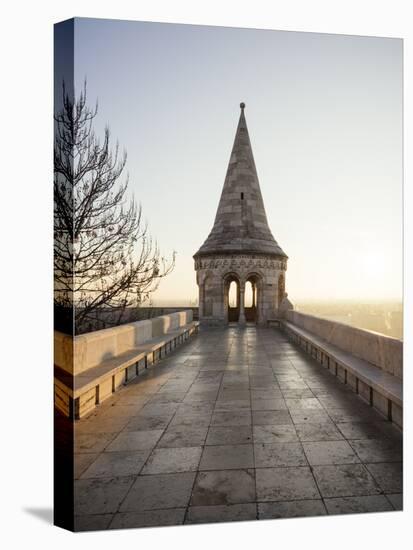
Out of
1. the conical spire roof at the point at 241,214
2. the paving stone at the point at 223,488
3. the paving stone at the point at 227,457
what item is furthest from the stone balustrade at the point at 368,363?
the conical spire roof at the point at 241,214

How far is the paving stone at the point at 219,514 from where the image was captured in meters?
2.87

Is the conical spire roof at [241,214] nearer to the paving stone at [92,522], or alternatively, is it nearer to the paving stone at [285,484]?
the paving stone at [285,484]

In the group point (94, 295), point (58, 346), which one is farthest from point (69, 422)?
point (94, 295)

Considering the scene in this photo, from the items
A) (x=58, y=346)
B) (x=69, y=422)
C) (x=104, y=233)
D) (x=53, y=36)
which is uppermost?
(x=53, y=36)

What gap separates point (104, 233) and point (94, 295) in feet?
3.19

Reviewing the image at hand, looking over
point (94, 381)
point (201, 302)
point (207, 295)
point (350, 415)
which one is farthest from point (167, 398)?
point (201, 302)

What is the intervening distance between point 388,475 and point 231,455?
1349 mm

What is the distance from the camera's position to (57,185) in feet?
10.8

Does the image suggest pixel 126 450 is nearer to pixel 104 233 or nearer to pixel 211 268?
pixel 104 233

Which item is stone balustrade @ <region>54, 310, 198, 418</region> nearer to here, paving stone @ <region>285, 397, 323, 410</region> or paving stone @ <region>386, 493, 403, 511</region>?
paving stone @ <region>285, 397, 323, 410</region>

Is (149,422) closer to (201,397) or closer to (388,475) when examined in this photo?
(201,397)

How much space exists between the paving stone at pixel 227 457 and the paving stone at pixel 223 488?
0.30ft

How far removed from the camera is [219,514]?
2908mm

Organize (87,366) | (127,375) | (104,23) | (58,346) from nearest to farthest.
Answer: (58,346)
(104,23)
(87,366)
(127,375)
